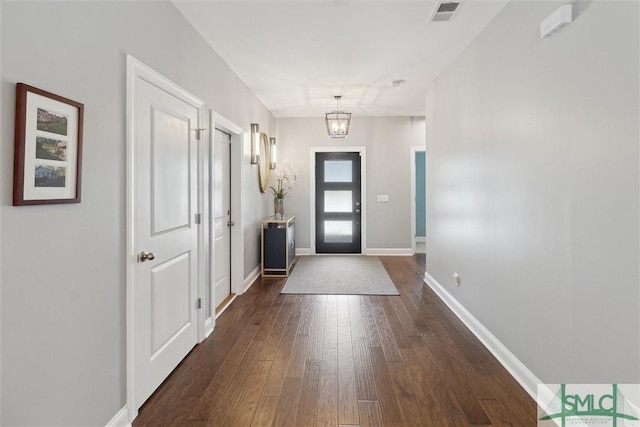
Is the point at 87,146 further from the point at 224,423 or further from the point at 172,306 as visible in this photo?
the point at 224,423

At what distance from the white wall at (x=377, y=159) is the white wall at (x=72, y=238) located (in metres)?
4.59

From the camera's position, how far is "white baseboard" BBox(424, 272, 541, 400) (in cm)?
223

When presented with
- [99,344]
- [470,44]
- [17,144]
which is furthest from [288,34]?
[99,344]

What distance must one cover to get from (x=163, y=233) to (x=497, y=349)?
2.59 meters

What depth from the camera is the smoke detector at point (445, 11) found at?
2586mm

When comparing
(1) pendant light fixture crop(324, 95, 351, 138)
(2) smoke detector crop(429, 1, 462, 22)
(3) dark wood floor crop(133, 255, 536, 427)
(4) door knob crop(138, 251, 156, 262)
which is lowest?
(3) dark wood floor crop(133, 255, 536, 427)

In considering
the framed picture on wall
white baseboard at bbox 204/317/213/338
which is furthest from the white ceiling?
white baseboard at bbox 204/317/213/338

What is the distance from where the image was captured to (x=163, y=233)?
238cm

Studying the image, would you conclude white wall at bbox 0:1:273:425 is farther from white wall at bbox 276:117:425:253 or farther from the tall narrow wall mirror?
white wall at bbox 276:117:425:253

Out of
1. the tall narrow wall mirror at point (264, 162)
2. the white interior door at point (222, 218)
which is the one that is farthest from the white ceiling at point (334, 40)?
the white interior door at point (222, 218)

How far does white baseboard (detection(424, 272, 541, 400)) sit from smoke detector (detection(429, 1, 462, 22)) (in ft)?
8.30

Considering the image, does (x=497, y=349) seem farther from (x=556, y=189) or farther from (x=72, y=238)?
(x=72, y=238)

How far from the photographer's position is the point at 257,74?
4.14 m

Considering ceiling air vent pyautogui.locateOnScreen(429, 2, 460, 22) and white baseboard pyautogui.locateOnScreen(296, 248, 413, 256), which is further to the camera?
white baseboard pyautogui.locateOnScreen(296, 248, 413, 256)
